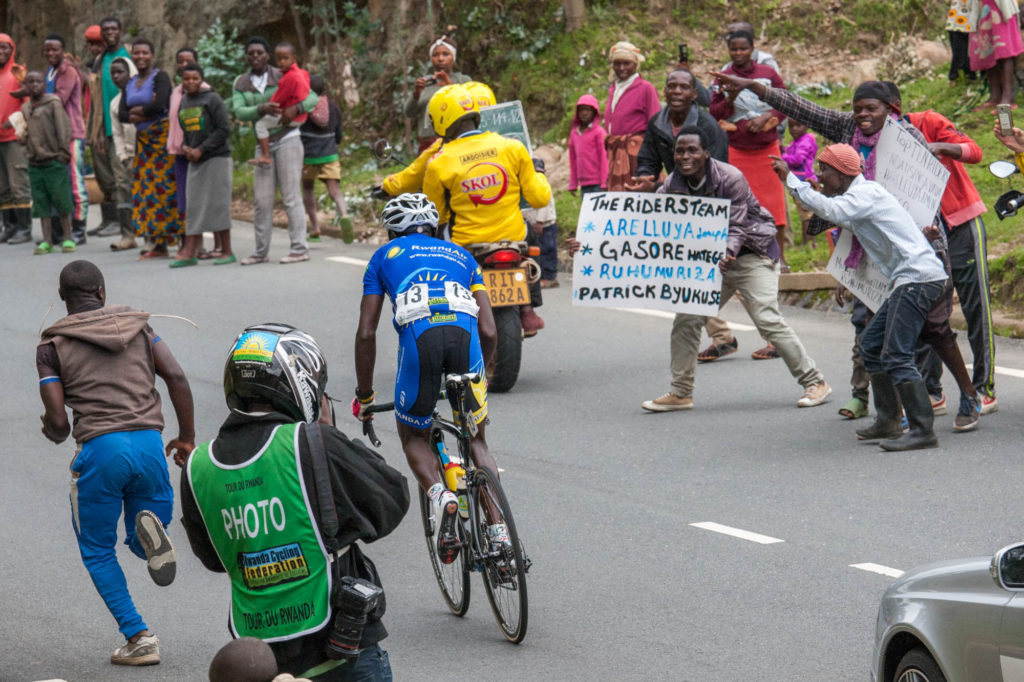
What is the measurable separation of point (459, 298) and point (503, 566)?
1.31m

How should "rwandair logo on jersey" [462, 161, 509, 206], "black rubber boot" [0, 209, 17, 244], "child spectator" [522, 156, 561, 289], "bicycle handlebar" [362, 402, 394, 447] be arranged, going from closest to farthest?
1. "bicycle handlebar" [362, 402, 394, 447]
2. "rwandair logo on jersey" [462, 161, 509, 206]
3. "child spectator" [522, 156, 561, 289]
4. "black rubber boot" [0, 209, 17, 244]

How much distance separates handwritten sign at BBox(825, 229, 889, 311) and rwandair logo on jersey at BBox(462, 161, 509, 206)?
2.12m

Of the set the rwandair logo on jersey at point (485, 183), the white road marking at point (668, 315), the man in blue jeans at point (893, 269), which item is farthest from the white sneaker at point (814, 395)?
the rwandair logo on jersey at point (485, 183)

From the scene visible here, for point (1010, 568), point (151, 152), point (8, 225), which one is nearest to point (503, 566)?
point (1010, 568)

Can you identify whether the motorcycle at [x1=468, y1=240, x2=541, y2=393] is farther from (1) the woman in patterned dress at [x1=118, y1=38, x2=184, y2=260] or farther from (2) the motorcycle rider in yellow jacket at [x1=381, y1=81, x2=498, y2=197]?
(1) the woman in patterned dress at [x1=118, y1=38, x2=184, y2=260]

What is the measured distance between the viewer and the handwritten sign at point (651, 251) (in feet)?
33.3

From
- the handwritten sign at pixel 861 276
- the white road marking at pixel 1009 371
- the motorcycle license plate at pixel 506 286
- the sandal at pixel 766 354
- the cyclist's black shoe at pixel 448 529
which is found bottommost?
the sandal at pixel 766 354

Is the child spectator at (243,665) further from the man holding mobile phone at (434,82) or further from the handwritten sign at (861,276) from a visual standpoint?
the man holding mobile phone at (434,82)

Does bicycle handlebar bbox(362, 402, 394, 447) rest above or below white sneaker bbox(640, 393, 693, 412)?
above

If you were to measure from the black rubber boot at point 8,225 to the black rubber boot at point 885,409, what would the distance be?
1321 centimetres

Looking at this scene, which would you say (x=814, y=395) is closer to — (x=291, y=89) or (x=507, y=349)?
(x=507, y=349)

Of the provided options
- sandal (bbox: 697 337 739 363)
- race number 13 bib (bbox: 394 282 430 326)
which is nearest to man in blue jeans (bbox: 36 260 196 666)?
race number 13 bib (bbox: 394 282 430 326)

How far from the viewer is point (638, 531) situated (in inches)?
301

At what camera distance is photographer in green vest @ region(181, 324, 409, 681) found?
409cm
